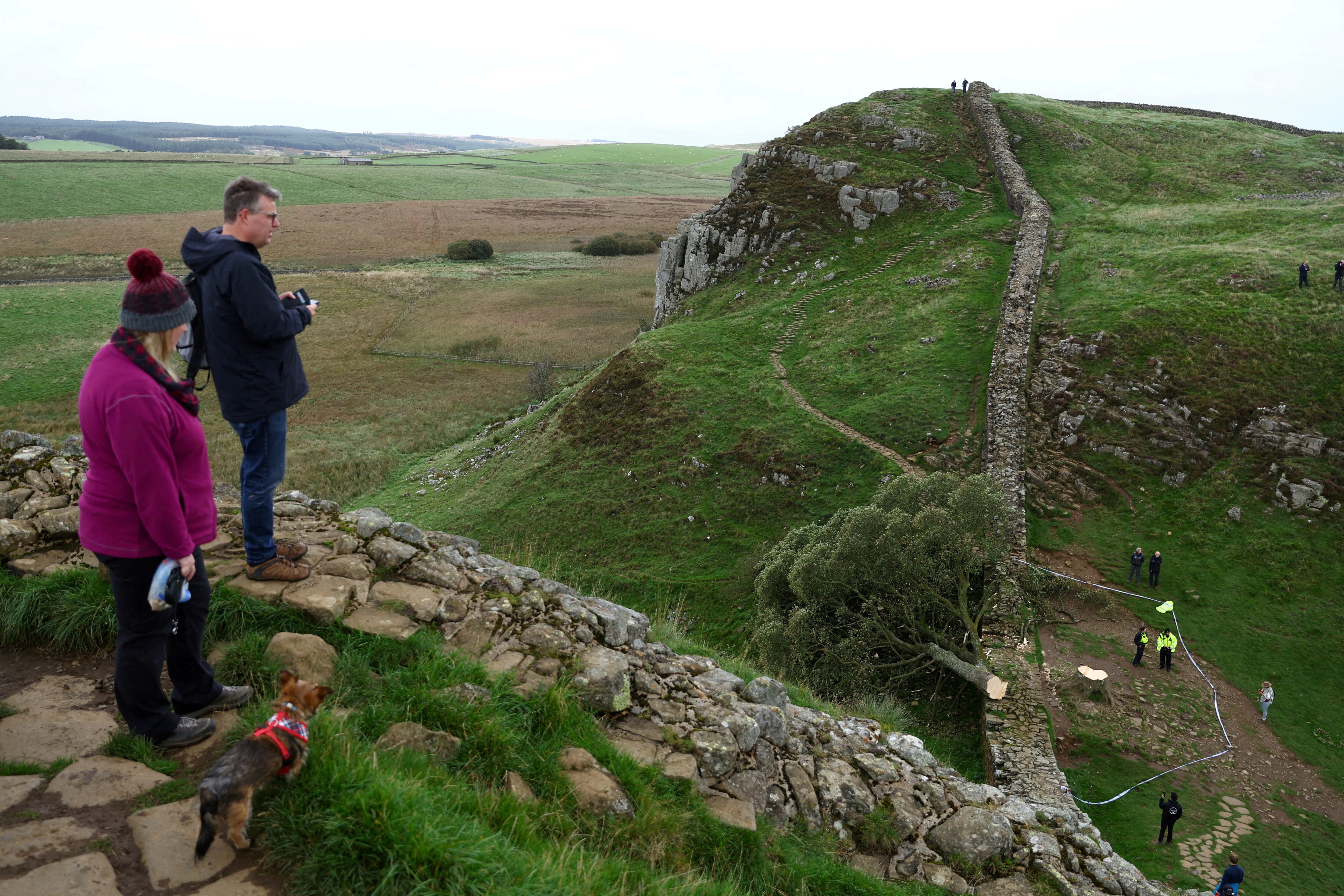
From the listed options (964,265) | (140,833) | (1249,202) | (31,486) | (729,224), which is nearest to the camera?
(140,833)

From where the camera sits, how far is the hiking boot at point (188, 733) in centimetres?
524

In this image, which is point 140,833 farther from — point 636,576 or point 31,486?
point 636,576

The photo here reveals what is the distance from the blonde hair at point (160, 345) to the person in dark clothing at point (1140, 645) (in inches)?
830

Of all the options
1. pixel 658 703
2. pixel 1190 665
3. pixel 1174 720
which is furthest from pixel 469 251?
Result: pixel 658 703

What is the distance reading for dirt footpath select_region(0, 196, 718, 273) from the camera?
85.7m

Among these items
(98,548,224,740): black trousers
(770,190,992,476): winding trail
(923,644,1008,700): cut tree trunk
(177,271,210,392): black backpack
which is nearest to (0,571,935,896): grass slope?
(98,548,224,740): black trousers

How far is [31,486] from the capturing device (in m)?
8.38

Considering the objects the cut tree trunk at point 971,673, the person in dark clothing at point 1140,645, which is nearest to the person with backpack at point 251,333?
the cut tree trunk at point 971,673

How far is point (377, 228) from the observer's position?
107m

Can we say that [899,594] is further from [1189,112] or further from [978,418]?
[1189,112]

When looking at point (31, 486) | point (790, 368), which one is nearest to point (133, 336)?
point (31, 486)

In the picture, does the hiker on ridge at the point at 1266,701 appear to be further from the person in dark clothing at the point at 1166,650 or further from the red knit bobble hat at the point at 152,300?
the red knit bobble hat at the point at 152,300

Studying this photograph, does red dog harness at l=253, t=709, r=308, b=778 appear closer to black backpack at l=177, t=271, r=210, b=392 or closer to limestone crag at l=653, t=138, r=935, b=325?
black backpack at l=177, t=271, r=210, b=392

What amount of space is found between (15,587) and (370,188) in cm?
→ 15308
